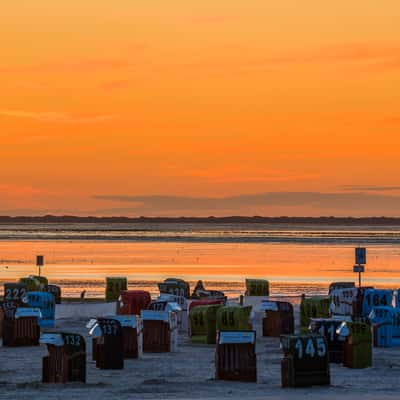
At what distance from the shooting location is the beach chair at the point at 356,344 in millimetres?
26406

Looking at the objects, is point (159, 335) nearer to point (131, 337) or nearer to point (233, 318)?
point (131, 337)

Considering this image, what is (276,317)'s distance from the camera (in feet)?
115

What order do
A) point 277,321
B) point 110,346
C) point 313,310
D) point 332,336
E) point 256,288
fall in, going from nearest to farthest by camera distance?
1. point 110,346
2. point 332,336
3. point 277,321
4. point 313,310
5. point 256,288

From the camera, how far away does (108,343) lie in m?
26.1

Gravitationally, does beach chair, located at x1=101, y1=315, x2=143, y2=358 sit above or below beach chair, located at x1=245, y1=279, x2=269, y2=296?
below

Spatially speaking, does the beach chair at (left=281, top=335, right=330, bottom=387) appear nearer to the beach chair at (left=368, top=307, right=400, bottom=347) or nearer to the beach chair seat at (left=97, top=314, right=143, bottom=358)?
the beach chair seat at (left=97, top=314, right=143, bottom=358)

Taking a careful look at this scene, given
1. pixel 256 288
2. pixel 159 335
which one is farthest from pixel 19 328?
pixel 256 288

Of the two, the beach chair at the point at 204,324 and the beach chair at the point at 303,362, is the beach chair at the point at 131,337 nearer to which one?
the beach chair at the point at 204,324

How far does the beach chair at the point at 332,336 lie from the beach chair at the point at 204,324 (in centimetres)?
527

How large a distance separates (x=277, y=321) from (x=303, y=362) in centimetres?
1179

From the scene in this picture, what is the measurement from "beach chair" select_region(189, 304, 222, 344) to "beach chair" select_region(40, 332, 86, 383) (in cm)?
914

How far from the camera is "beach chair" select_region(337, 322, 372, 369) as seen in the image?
86.6ft

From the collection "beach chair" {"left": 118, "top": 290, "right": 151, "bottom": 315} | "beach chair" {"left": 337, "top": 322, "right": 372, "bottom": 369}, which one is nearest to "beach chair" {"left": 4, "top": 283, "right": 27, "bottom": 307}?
"beach chair" {"left": 118, "top": 290, "right": 151, "bottom": 315}

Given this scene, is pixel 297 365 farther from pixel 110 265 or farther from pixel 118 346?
pixel 110 265
